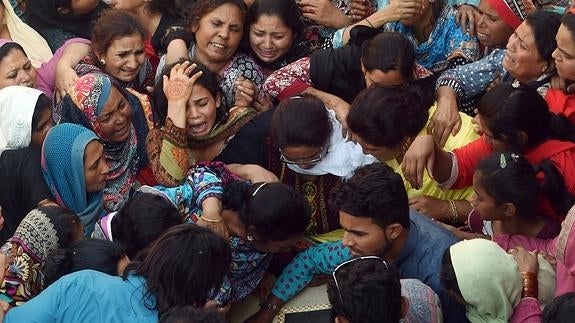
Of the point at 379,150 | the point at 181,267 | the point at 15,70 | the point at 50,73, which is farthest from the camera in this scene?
the point at 50,73

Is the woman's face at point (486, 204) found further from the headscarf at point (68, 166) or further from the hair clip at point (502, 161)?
the headscarf at point (68, 166)

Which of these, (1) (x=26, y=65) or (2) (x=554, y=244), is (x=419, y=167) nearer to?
(2) (x=554, y=244)

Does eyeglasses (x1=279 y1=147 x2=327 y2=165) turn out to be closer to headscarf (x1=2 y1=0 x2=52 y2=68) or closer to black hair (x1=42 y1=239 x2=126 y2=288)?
black hair (x1=42 y1=239 x2=126 y2=288)

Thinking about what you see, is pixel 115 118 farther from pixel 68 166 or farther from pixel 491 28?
pixel 491 28

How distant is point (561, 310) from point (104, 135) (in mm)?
2352

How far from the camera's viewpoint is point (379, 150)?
12.7ft

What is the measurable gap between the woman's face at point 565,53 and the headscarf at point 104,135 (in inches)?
77.4

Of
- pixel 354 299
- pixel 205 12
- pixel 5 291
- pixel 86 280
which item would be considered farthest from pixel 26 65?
pixel 354 299

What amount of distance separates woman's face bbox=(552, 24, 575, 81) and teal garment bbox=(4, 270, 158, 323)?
1.99 m

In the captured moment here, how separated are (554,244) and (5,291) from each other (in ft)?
6.77

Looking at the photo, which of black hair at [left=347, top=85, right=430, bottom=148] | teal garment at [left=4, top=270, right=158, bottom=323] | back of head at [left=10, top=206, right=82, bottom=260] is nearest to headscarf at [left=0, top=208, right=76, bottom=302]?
back of head at [left=10, top=206, right=82, bottom=260]

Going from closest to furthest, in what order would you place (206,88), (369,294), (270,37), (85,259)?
(369,294) < (85,259) < (206,88) < (270,37)

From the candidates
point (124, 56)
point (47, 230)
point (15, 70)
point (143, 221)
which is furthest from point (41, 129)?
point (143, 221)

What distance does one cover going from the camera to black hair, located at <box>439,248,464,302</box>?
306cm
